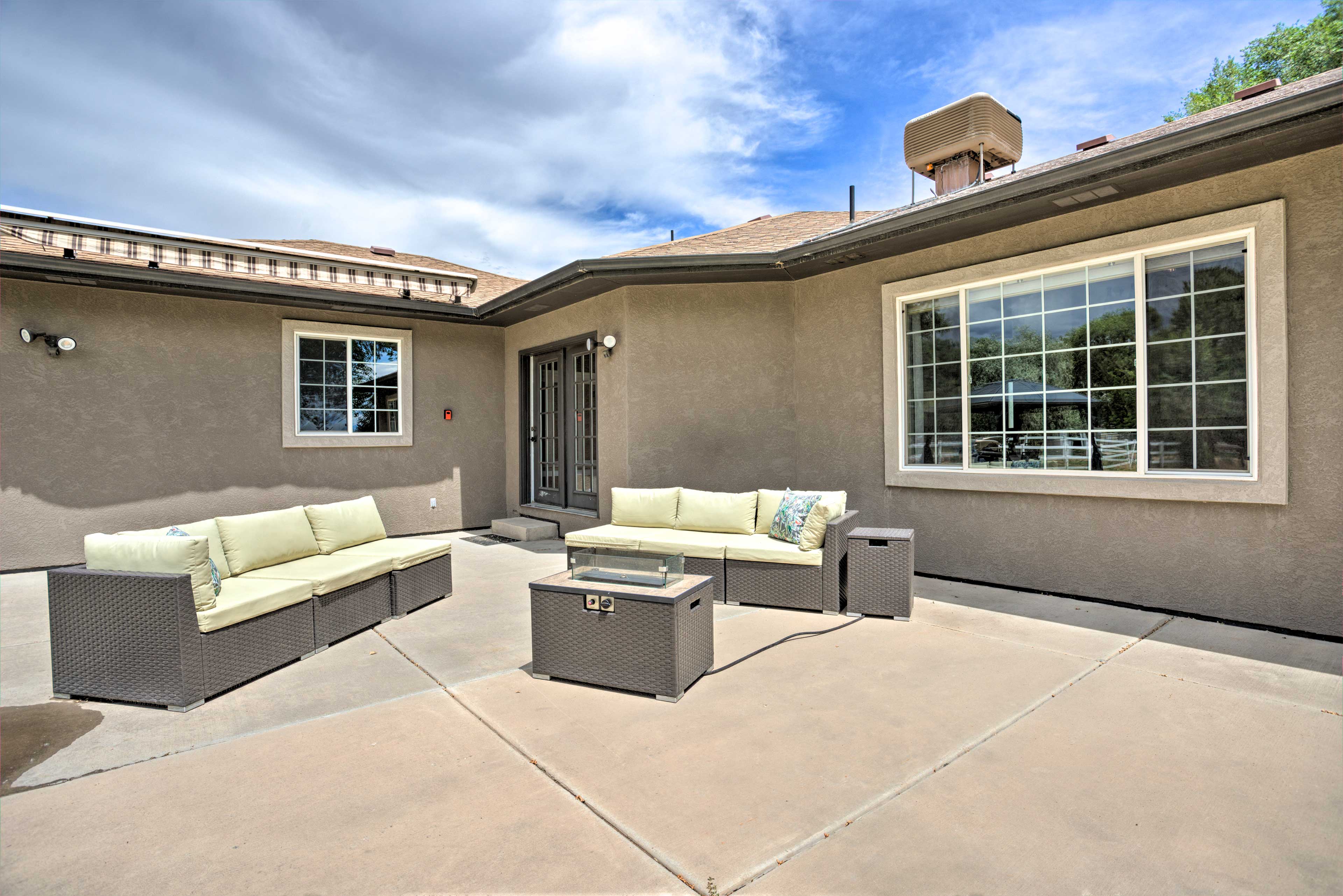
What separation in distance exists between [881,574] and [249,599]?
4.09 m

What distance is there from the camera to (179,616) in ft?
10.8

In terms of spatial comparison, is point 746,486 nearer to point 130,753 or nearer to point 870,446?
point 870,446

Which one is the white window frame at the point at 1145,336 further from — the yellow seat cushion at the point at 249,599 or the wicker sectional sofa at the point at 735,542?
the yellow seat cushion at the point at 249,599

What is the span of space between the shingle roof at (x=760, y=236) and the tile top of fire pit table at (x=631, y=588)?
3.96 m

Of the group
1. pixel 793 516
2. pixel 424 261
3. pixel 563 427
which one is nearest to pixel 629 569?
pixel 793 516

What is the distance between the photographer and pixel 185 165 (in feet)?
25.7

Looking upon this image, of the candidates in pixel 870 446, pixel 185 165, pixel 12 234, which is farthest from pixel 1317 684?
pixel 185 165

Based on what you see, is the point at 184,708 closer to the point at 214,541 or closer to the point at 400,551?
the point at 214,541

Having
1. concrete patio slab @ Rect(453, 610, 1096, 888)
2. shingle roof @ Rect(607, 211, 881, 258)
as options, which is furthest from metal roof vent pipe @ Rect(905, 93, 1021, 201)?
concrete patio slab @ Rect(453, 610, 1096, 888)

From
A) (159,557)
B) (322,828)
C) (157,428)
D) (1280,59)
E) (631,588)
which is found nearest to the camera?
(322,828)

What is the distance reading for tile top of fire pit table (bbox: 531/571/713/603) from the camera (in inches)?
132

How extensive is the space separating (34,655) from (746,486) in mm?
5952

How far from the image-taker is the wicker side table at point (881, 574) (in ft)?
15.6

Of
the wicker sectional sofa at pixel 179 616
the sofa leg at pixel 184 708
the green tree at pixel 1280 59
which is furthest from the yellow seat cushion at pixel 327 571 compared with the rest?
the green tree at pixel 1280 59
